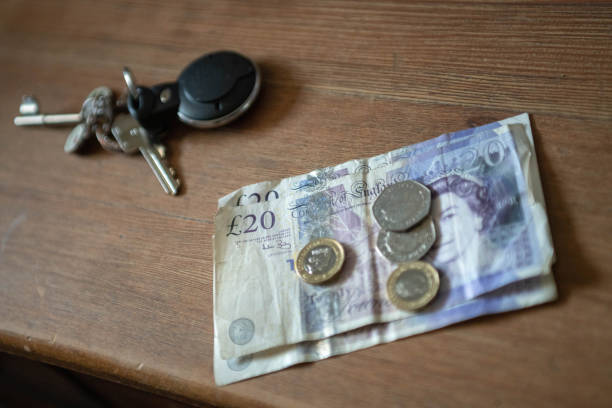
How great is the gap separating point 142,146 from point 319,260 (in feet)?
1.14

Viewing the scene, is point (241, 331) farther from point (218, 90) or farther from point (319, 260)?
point (218, 90)

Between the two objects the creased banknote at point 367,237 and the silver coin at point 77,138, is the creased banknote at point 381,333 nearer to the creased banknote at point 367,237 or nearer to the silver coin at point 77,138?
the creased banknote at point 367,237

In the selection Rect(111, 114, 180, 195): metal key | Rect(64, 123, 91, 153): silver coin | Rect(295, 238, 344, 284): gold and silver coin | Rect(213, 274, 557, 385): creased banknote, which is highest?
Rect(64, 123, 91, 153): silver coin

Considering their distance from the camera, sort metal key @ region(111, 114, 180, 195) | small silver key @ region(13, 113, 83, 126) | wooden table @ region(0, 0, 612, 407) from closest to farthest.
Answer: wooden table @ region(0, 0, 612, 407) → metal key @ region(111, 114, 180, 195) → small silver key @ region(13, 113, 83, 126)

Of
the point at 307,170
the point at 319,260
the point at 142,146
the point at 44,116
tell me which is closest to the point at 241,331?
the point at 319,260

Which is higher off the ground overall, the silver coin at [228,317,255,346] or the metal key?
the metal key

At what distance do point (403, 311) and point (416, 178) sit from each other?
0.54 ft

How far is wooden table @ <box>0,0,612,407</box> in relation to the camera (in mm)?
483

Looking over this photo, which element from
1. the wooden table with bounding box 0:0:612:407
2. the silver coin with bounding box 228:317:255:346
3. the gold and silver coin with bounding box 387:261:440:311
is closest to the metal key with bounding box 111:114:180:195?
the wooden table with bounding box 0:0:612:407

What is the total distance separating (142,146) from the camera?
0.73 metres

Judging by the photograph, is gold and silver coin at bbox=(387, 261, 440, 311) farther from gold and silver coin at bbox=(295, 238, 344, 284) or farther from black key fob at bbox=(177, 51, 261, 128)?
black key fob at bbox=(177, 51, 261, 128)

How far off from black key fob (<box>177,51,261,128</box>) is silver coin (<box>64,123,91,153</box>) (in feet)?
0.55

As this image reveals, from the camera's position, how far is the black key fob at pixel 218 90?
699 mm

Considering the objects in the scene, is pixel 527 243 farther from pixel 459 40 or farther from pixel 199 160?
pixel 199 160
